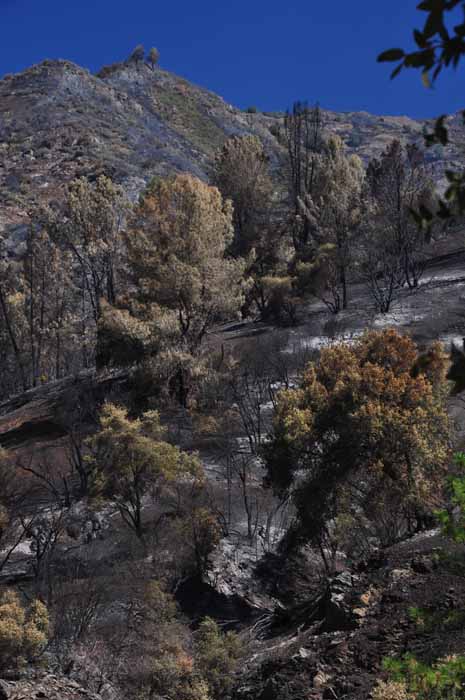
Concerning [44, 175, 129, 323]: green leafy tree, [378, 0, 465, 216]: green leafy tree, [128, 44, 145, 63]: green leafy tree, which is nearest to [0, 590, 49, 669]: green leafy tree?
[378, 0, 465, 216]: green leafy tree

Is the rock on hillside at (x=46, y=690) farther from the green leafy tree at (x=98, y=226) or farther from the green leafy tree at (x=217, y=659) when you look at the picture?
the green leafy tree at (x=98, y=226)

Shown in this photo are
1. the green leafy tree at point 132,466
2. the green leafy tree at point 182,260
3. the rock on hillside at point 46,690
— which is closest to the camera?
the rock on hillside at point 46,690

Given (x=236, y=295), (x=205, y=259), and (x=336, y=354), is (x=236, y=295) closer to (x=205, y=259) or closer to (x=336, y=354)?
(x=205, y=259)

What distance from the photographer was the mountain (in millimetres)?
68562

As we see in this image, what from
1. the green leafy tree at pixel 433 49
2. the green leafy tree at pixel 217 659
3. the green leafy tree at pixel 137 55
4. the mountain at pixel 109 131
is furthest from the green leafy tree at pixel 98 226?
the green leafy tree at pixel 137 55

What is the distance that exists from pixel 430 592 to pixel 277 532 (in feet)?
30.1

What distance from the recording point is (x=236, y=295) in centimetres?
3678

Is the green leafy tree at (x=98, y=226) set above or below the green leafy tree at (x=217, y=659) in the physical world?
above

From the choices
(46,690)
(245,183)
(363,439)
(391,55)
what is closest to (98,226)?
(245,183)

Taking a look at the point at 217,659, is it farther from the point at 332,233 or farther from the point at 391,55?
the point at 332,233

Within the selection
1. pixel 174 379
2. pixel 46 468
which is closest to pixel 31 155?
pixel 174 379

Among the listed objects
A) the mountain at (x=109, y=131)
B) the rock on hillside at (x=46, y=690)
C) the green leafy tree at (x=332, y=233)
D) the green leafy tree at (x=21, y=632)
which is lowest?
the rock on hillside at (x=46, y=690)

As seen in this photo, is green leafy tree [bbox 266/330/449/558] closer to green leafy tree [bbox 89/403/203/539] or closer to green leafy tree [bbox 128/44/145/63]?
green leafy tree [bbox 89/403/203/539]

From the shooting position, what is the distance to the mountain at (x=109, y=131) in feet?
225
